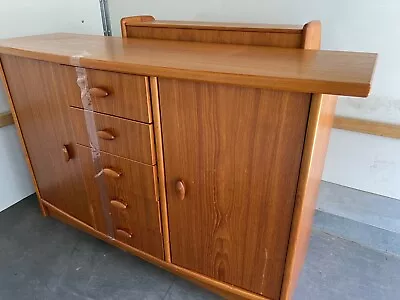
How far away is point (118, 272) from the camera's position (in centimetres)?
121

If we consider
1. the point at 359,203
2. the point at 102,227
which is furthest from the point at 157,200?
the point at 359,203

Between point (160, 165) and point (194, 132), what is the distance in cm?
17

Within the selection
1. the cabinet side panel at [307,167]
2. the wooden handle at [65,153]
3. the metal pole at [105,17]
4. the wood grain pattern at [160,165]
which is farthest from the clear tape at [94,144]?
the metal pole at [105,17]

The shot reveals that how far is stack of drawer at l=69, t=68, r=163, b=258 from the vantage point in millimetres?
865

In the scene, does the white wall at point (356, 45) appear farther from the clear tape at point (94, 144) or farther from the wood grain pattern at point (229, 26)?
the clear tape at point (94, 144)

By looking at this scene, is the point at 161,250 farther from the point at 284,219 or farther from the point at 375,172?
the point at 375,172

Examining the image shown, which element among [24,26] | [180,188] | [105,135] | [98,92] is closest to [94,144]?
[105,135]

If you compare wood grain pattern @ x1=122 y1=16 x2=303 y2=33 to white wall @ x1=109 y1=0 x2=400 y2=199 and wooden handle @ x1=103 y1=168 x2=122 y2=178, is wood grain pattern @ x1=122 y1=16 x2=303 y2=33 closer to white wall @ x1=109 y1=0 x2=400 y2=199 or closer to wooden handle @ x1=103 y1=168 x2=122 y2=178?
white wall @ x1=109 y1=0 x2=400 y2=199

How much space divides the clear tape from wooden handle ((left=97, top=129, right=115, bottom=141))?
0.11ft

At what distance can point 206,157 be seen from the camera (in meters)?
0.84

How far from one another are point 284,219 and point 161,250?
473 millimetres

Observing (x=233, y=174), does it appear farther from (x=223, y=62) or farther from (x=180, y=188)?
(x=223, y=62)

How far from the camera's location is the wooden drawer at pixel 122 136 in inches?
35.1

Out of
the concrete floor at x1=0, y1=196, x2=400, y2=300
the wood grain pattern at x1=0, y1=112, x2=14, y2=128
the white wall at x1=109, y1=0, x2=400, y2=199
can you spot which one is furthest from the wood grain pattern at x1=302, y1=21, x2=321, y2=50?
the wood grain pattern at x1=0, y1=112, x2=14, y2=128
